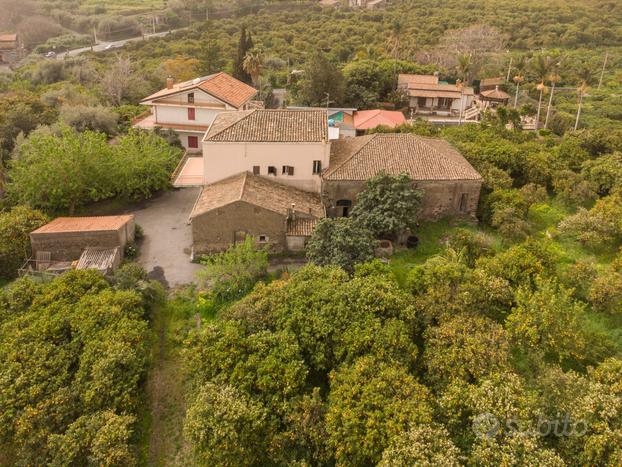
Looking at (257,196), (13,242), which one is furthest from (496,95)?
(13,242)

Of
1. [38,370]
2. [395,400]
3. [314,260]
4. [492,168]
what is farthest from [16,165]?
[492,168]

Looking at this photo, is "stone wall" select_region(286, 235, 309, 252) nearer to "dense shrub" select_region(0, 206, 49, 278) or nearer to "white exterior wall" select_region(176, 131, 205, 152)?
"dense shrub" select_region(0, 206, 49, 278)

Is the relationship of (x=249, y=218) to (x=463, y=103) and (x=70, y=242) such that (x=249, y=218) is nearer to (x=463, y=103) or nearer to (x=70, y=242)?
(x=70, y=242)

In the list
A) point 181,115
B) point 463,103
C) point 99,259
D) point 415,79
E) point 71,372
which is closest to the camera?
point 71,372

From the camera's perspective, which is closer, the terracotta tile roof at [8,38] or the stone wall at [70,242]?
the stone wall at [70,242]

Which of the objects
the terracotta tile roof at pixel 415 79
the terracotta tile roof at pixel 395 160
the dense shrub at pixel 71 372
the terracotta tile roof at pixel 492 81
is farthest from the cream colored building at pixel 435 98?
the dense shrub at pixel 71 372

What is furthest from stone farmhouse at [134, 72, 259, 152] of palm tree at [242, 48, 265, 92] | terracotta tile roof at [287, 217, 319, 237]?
terracotta tile roof at [287, 217, 319, 237]

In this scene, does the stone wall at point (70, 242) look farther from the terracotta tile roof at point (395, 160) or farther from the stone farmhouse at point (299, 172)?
the terracotta tile roof at point (395, 160)
